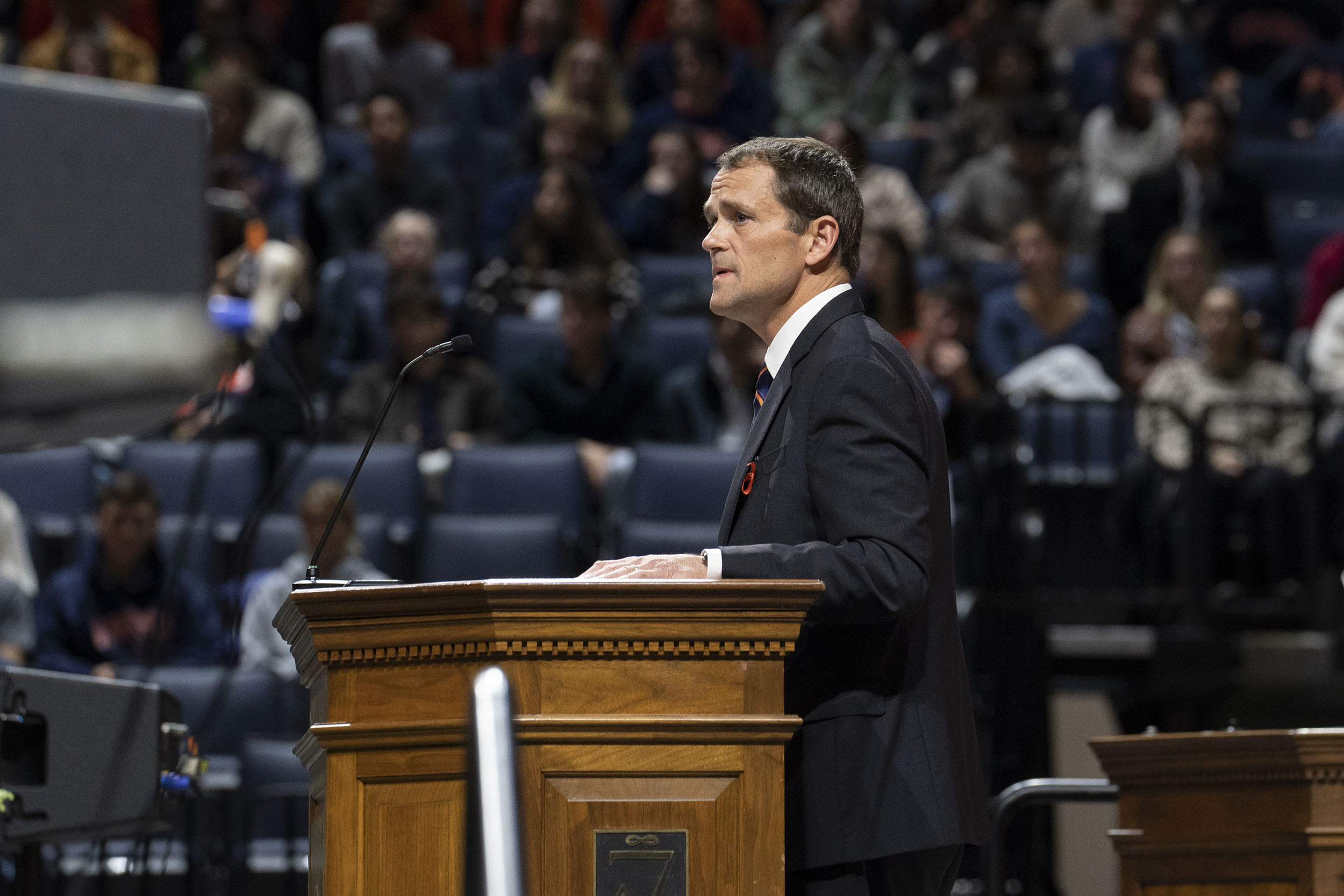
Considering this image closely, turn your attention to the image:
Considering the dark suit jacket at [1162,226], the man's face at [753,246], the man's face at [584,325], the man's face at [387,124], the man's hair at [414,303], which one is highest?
the man's face at [387,124]

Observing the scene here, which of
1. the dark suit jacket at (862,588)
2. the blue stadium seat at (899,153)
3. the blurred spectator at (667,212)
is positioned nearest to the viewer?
the dark suit jacket at (862,588)

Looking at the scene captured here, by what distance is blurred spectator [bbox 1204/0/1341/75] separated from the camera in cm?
976

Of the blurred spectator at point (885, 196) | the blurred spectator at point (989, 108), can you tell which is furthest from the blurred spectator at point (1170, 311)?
the blurred spectator at point (989, 108)

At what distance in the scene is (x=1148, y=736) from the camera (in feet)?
9.89

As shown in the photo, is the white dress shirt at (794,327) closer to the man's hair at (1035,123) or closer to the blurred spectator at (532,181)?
the blurred spectator at (532,181)

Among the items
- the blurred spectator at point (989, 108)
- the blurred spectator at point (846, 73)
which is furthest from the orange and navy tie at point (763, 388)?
the blurred spectator at point (846, 73)

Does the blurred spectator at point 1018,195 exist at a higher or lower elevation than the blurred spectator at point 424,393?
higher

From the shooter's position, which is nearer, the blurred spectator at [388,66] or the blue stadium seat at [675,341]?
the blue stadium seat at [675,341]

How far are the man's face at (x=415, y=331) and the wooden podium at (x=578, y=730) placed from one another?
495 centimetres

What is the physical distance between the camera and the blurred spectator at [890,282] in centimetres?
704

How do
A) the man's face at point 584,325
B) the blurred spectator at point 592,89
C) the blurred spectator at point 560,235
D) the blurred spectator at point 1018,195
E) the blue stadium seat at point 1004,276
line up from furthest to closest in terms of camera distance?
the blurred spectator at point 592,89
the blurred spectator at point 1018,195
the blue stadium seat at point 1004,276
the blurred spectator at point 560,235
the man's face at point 584,325

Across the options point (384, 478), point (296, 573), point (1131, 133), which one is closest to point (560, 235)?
point (384, 478)

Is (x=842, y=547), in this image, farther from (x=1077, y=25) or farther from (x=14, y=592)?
(x=1077, y=25)

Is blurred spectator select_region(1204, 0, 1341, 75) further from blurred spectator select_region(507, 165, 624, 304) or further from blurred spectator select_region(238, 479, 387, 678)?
blurred spectator select_region(238, 479, 387, 678)
